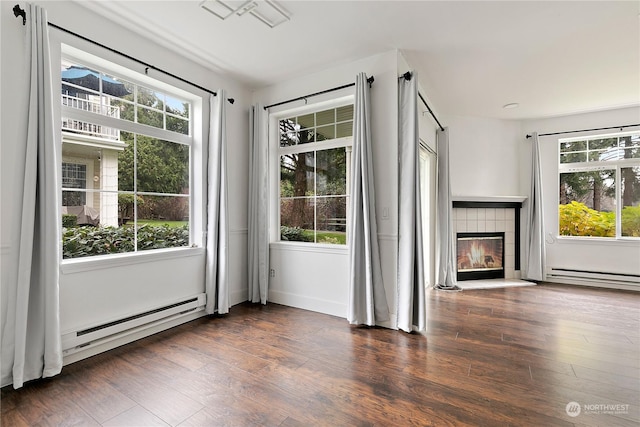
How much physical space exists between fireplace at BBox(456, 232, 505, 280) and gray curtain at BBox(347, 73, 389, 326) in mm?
2719

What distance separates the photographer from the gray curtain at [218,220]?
3.23 m

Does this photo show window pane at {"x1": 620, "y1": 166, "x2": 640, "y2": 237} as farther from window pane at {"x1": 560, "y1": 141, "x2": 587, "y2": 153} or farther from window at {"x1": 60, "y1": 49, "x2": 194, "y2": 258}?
window at {"x1": 60, "y1": 49, "x2": 194, "y2": 258}

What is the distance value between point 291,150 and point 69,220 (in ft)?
7.64

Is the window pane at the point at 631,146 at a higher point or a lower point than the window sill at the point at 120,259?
higher

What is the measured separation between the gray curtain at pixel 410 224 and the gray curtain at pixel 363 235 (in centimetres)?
22

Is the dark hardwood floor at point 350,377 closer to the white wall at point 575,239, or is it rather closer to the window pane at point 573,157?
the white wall at point 575,239

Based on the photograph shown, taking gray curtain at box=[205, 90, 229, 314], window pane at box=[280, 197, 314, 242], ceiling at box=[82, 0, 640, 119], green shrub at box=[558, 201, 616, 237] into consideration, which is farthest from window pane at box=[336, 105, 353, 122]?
green shrub at box=[558, 201, 616, 237]

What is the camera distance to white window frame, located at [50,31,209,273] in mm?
2221

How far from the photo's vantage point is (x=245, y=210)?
150 inches

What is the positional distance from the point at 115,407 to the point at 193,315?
4.72 feet

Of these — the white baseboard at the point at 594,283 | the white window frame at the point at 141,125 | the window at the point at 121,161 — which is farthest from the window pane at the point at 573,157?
the window at the point at 121,161

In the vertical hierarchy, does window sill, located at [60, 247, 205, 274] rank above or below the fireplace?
above

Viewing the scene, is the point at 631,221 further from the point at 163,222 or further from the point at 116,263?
the point at 116,263

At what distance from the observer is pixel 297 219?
3750 millimetres
